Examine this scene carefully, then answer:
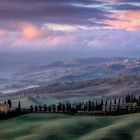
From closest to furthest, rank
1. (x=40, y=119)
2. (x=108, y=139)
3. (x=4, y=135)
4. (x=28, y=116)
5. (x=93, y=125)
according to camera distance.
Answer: (x=108, y=139), (x=4, y=135), (x=93, y=125), (x=40, y=119), (x=28, y=116)

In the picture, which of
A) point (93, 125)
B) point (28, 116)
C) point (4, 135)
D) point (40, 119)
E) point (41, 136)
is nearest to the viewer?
point (41, 136)

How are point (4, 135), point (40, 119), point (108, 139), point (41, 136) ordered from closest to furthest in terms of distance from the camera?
point (108, 139), point (41, 136), point (4, 135), point (40, 119)

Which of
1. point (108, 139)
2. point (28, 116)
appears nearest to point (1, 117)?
point (28, 116)

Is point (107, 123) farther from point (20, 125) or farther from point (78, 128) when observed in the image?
point (20, 125)

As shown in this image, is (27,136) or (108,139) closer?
(108,139)

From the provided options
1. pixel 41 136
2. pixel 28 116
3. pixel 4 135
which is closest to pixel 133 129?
pixel 41 136

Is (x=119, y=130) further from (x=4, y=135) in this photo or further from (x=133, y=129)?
(x=4, y=135)
